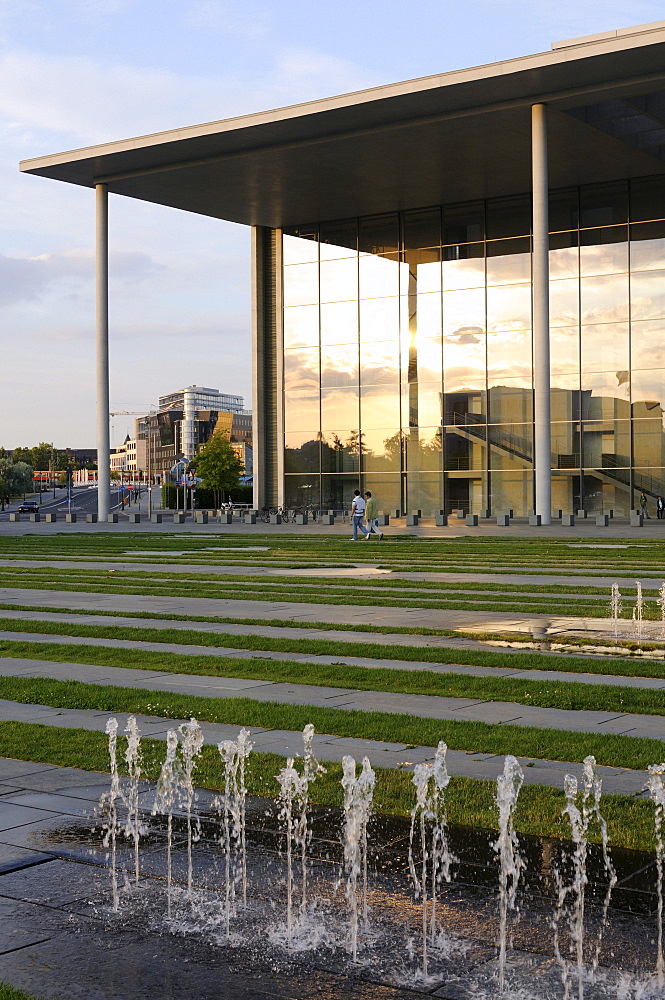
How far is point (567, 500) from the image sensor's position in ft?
160

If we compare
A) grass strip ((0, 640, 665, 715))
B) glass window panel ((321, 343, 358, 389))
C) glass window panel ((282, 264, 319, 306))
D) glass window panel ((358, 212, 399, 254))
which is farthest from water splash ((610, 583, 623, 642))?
glass window panel ((282, 264, 319, 306))

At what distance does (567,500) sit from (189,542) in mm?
20052

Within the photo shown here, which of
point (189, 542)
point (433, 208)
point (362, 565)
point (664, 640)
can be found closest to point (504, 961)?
point (664, 640)

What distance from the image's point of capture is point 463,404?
52.0 m

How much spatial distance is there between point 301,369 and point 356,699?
4793cm

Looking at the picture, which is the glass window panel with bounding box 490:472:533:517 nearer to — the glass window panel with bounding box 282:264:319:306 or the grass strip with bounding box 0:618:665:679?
the glass window panel with bounding box 282:264:319:306

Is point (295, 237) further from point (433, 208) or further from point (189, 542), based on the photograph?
point (189, 542)

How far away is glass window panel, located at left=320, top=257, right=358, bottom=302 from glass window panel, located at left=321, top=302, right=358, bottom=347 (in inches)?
16.3

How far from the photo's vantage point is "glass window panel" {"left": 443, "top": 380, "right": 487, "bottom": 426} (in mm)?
51406

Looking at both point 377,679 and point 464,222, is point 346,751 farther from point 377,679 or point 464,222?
point 464,222

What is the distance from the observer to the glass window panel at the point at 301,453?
56.4 meters

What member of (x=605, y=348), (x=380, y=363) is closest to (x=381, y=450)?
(x=380, y=363)

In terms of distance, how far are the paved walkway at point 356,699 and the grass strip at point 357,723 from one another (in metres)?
0.22

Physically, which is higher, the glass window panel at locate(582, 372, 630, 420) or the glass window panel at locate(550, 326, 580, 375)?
the glass window panel at locate(550, 326, 580, 375)
